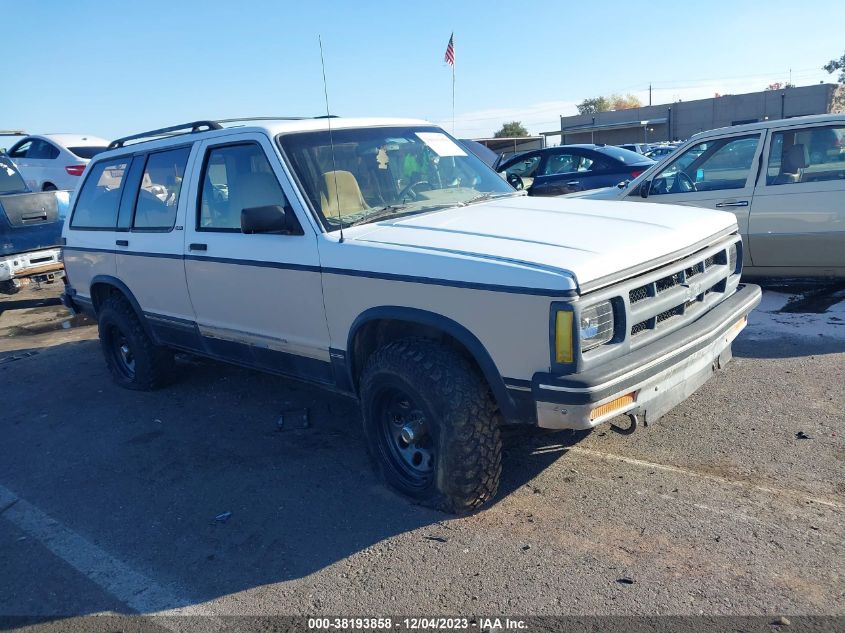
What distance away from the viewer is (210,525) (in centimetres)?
369

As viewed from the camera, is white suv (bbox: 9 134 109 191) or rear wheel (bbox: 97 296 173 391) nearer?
rear wheel (bbox: 97 296 173 391)

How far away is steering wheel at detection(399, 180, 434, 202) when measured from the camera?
4.37 m

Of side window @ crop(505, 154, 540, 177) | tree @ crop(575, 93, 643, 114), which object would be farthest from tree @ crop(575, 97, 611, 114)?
side window @ crop(505, 154, 540, 177)

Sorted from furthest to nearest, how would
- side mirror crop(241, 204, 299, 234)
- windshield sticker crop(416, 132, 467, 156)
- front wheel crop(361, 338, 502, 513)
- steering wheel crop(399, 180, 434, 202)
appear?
windshield sticker crop(416, 132, 467, 156) → steering wheel crop(399, 180, 434, 202) → side mirror crop(241, 204, 299, 234) → front wheel crop(361, 338, 502, 513)

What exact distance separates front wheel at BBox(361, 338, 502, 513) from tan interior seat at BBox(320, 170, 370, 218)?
94 cm

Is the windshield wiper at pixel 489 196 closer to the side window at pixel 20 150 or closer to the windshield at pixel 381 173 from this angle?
the windshield at pixel 381 173

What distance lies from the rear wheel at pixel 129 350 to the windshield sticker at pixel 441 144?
2.82 meters

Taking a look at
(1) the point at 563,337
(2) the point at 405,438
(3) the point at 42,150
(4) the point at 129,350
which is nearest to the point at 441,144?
(2) the point at 405,438

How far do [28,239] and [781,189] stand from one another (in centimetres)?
918

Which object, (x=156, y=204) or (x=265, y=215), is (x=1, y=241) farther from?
(x=265, y=215)

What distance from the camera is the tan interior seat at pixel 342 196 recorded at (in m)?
4.02

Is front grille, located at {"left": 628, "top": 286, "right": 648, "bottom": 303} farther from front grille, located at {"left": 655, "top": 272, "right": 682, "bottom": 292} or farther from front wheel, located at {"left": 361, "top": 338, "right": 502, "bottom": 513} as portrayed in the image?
front wheel, located at {"left": 361, "top": 338, "right": 502, "bottom": 513}

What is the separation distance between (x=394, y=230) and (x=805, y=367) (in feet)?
11.1

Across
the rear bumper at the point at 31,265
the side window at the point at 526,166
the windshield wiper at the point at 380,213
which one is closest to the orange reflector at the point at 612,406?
the windshield wiper at the point at 380,213
